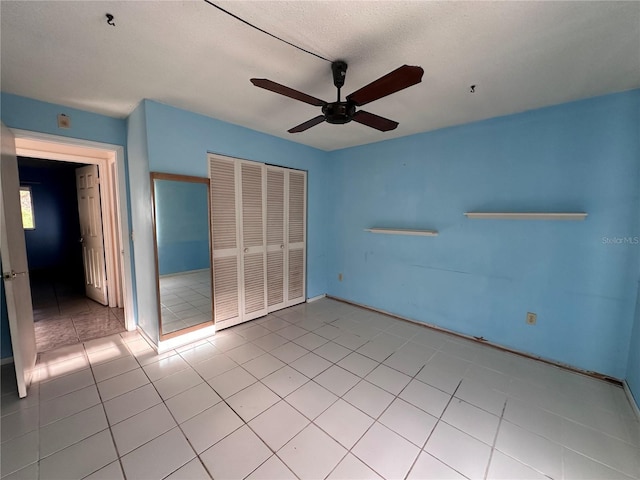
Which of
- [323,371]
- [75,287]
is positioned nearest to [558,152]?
[323,371]

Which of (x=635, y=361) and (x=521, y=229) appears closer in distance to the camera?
(x=635, y=361)

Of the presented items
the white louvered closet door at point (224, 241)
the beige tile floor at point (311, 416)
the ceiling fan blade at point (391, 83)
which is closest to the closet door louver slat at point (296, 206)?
the white louvered closet door at point (224, 241)

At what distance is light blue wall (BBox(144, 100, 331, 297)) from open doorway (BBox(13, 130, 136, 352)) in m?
0.83

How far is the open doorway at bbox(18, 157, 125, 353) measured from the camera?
3.08 meters

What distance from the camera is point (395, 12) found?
51.0 inches

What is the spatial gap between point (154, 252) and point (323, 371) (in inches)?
79.9

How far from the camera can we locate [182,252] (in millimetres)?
2756

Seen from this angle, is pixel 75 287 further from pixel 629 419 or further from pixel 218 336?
pixel 629 419

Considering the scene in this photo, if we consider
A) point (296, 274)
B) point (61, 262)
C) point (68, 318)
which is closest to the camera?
point (68, 318)

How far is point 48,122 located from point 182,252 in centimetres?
171

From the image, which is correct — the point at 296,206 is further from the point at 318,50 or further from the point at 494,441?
the point at 494,441

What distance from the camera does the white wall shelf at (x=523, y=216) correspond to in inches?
84.4

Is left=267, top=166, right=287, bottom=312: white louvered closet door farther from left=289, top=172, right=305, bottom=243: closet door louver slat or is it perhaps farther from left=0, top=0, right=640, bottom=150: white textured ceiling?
left=0, top=0, right=640, bottom=150: white textured ceiling

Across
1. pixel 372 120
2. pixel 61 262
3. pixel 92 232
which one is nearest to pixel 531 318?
pixel 372 120
